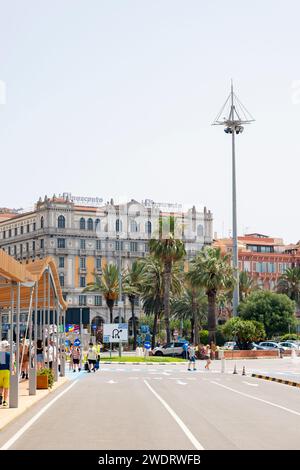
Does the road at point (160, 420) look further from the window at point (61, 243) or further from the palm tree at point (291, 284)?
the window at point (61, 243)

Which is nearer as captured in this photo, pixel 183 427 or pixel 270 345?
pixel 183 427

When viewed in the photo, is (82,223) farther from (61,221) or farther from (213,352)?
(213,352)

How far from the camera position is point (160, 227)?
275ft

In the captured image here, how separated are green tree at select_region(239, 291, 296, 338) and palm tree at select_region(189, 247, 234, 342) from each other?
17203 millimetres

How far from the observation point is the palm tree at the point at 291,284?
13325cm

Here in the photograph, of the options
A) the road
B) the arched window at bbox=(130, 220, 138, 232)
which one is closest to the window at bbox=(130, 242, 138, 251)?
the arched window at bbox=(130, 220, 138, 232)

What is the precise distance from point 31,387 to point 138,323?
111 m

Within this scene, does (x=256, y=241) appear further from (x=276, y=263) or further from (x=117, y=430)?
(x=117, y=430)

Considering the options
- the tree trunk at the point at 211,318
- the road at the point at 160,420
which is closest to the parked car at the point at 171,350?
the tree trunk at the point at 211,318

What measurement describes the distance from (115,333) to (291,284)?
69222 millimetres

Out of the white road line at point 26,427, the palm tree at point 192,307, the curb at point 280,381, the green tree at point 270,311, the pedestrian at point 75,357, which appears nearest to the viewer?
the white road line at point 26,427

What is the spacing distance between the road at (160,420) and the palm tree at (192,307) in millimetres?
83345

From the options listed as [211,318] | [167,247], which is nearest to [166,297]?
[211,318]

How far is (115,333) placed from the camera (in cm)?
7000
